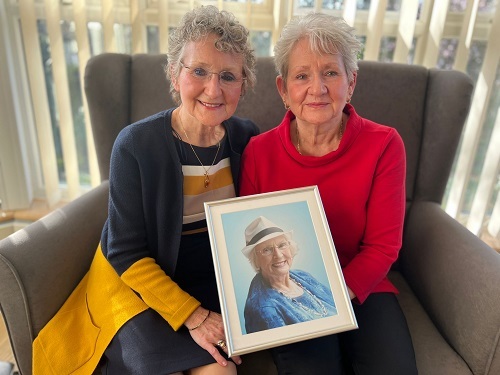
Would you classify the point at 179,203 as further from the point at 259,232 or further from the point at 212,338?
the point at 212,338

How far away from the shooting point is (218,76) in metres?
0.98

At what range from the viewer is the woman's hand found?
3.00 feet

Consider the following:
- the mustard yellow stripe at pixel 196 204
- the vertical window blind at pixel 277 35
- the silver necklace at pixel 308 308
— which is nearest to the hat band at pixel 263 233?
the silver necklace at pixel 308 308

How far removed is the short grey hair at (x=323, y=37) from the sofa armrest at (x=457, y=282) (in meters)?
0.60

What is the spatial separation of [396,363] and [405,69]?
100 centimetres

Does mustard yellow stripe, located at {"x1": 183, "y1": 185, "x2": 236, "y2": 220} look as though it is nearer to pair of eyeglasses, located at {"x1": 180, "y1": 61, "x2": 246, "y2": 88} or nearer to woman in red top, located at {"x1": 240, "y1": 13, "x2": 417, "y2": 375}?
woman in red top, located at {"x1": 240, "y1": 13, "x2": 417, "y2": 375}

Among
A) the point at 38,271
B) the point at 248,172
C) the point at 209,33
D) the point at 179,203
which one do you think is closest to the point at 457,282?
the point at 248,172

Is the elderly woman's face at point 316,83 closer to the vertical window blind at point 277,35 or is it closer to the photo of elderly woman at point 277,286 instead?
the photo of elderly woman at point 277,286

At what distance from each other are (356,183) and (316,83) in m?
0.30

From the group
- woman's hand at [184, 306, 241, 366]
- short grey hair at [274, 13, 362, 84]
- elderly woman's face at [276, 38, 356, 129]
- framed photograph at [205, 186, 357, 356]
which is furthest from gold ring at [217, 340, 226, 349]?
short grey hair at [274, 13, 362, 84]

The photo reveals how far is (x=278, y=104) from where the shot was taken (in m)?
1.44

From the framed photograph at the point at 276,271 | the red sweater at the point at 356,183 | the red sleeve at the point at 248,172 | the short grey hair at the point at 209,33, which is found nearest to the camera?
the framed photograph at the point at 276,271

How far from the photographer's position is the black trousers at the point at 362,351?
0.95m

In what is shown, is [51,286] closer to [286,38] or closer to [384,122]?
[286,38]
